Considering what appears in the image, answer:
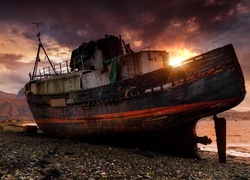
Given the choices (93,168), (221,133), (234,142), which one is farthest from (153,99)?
(234,142)

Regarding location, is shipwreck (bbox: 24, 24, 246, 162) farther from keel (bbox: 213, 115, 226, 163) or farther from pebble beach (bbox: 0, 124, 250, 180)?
pebble beach (bbox: 0, 124, 250, 180)

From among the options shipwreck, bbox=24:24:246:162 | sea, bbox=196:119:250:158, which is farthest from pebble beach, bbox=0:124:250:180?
sea, bbox=196:119:250:158

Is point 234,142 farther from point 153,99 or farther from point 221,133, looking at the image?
point 153,99

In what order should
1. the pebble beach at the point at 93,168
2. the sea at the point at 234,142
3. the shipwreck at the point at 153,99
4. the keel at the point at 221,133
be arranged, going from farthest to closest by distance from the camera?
the sea at the point at 234,142, the keel at the point at 221,133, the shipwreck at the point at 153,99, the pebble beach at the point at 93,168

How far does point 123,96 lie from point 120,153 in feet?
10.4

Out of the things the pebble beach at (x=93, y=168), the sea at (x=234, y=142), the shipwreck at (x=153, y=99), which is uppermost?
the shipwreck at (x=153, y=99)

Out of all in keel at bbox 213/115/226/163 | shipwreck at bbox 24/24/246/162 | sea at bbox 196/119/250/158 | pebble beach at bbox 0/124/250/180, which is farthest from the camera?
sea at bbox 196/119/250/158

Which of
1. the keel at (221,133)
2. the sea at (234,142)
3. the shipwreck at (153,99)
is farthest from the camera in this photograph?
the sea at (234,142)

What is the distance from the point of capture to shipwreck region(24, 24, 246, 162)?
32.2 ft

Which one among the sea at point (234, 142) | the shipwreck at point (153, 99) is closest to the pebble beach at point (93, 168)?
the shipwreck at point (153, 99)

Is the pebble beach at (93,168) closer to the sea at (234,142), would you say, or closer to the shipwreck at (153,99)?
the shipwreck at (153,99)

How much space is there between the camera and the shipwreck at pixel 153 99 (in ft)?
32.2

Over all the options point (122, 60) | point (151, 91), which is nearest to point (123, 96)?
point (151, 91)

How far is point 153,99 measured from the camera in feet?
35.1
